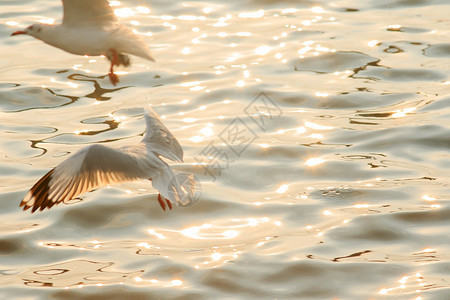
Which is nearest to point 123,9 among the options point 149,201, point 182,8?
point 182,8

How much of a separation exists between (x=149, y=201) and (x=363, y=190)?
6.28 ft

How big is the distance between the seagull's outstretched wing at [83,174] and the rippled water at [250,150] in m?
0.86

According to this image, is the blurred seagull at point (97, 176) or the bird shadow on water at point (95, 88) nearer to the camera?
the blurred seagull at point (97, 176)

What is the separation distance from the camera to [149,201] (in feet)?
29.6

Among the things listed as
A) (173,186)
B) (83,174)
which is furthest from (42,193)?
(173,186)

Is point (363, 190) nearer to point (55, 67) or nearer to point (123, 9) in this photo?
point (55, 67)

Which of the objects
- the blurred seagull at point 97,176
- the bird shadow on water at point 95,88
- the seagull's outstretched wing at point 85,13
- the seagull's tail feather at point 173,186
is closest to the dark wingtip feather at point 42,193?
the blurred seagull at point 97,176

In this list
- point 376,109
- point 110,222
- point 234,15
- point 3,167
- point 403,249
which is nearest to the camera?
point 403,249

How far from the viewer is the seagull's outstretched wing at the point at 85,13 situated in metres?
8.07

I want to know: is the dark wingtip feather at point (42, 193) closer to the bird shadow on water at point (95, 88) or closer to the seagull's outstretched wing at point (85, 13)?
the seagull's outstretched wing at point (85, 13)

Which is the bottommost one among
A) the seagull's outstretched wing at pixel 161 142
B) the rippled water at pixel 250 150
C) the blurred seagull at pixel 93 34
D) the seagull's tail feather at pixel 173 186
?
the rippled water at pixel 250 150

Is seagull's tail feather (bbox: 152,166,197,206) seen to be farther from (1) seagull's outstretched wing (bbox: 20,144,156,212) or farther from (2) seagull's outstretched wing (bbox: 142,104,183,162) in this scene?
(2) seagull's outstretched wing (bbox: 142,104,183,162)

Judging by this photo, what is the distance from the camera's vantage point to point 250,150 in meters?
10.0

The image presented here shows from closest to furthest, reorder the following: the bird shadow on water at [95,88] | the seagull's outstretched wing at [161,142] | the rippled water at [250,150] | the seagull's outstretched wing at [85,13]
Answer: the seagull's outstretched wing at [161,142] → the rippled water at [250,150] → the seagull's outstretched wing at [85,13] → the bird shadow on water at [95,88]
